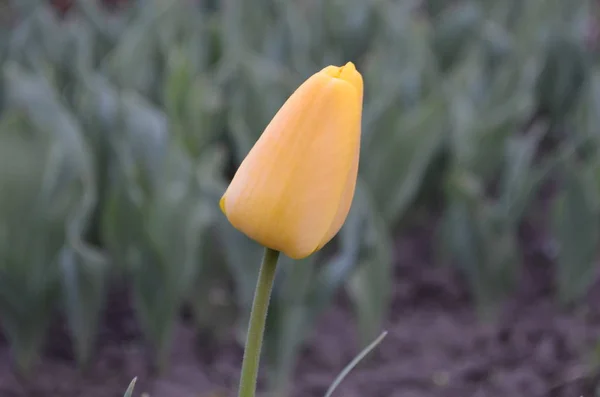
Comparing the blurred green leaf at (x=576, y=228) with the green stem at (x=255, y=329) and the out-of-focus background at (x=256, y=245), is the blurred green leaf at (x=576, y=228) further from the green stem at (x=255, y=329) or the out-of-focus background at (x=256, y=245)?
the green stem at (x=255, y=329)

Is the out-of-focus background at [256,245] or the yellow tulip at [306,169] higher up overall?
the out-of-focus background at [256,245]

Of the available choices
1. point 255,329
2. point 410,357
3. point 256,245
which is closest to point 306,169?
point 255,329

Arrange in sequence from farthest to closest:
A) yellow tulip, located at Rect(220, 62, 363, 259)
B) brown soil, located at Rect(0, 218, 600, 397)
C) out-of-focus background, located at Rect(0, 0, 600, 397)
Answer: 1. brown soil, located at Rect(0, 218, 600, 397)
2. out-of-focus background, located at Rect(0, 0, 600, 397)
3. yellow tulip, located at Rect(220, 62, 363, 259)

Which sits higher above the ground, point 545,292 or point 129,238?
point 545,292

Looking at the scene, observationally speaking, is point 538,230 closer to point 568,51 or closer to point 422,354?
point 568,51

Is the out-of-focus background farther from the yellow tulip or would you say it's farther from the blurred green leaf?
the yellow tulip

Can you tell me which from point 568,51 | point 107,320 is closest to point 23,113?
point 107,320

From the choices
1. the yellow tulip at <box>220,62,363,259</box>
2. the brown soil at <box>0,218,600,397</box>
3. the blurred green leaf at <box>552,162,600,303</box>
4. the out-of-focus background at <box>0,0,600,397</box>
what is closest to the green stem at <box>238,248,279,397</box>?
the yellow tulip at <box>220,62,363,259</box>

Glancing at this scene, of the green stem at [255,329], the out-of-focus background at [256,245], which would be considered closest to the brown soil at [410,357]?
the out-of-focus background at [256,245]

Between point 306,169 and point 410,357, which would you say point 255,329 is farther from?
point 410,357
